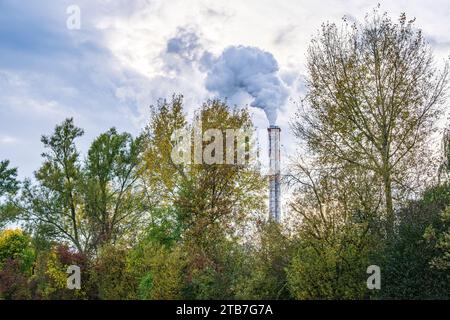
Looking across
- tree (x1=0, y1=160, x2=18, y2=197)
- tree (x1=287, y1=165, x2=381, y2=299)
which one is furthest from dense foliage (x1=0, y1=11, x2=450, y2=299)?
tree (x1=0, y1=160, x2=18, y2=197)

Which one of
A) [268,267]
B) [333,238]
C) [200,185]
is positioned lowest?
[268,267]

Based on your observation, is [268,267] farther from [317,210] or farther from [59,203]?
[59,203]

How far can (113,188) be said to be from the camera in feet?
123

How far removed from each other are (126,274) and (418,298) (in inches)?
428

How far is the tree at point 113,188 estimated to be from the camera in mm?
35688

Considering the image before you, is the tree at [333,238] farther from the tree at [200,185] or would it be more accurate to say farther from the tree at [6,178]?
the tree at [6,178]

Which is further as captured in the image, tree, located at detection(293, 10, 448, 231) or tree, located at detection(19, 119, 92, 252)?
tree, located at detection(19, 119, 92, 252)

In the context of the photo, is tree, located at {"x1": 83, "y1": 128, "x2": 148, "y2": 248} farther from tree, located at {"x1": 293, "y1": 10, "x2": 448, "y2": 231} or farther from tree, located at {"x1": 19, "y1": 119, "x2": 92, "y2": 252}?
tree, located at {"x1": 293, "y1": 10, "x2": 448, "y2": 231}

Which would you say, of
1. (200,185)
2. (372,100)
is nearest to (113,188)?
(200,185)

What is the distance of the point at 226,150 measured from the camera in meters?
30.2

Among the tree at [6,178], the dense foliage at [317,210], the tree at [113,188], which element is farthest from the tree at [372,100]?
the tree at [6,178]

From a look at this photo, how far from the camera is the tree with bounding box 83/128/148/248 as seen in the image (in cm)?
3569
